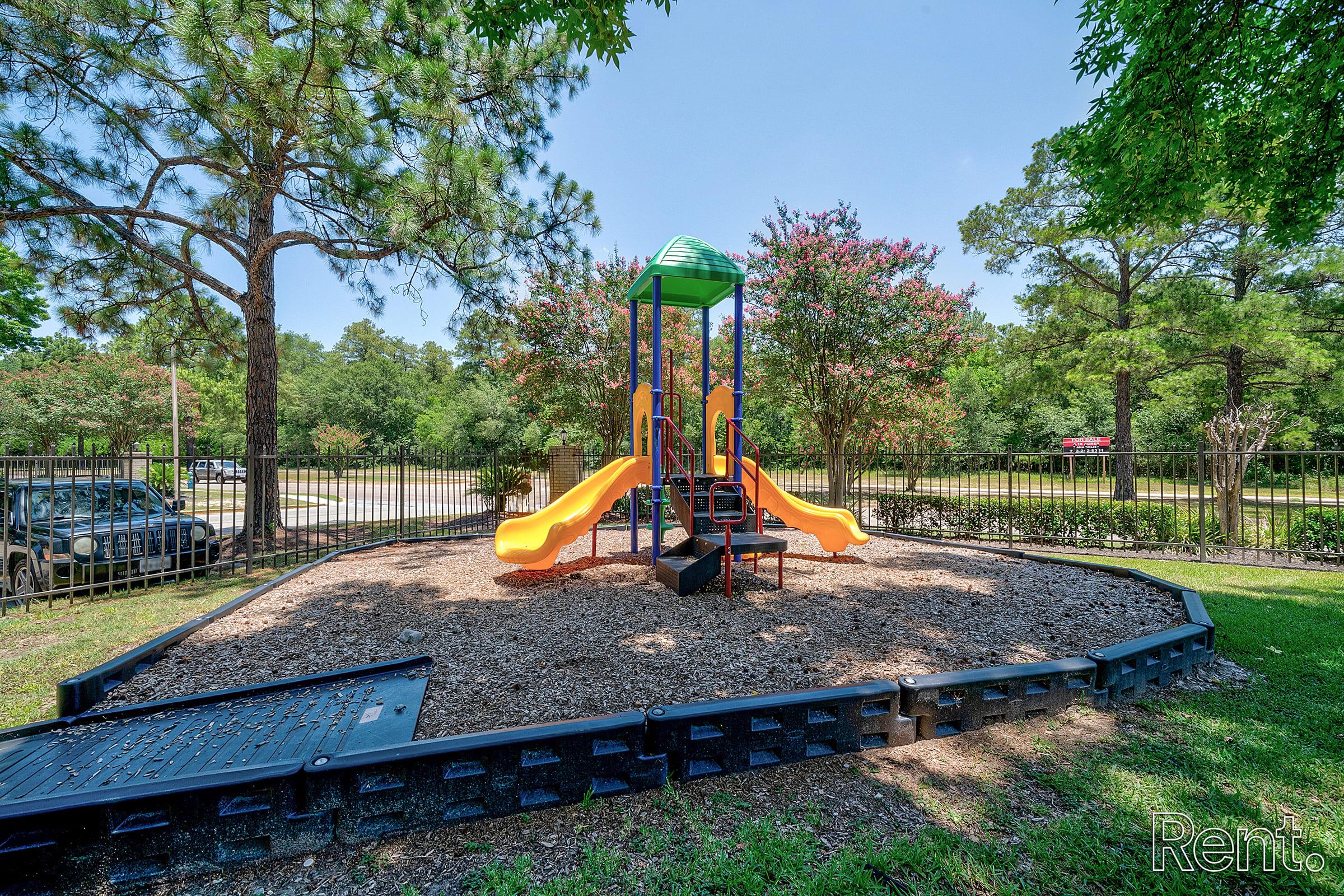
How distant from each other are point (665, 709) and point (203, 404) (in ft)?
144

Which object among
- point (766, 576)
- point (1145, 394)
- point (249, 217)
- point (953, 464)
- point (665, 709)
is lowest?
point (766, 576)

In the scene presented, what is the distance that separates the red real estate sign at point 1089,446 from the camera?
8.24m

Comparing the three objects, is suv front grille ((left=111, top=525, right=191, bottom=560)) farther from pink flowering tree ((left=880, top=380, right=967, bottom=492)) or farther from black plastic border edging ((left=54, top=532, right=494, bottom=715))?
pink flowering tree ((left=880, top=380, right=967, bottom=492))

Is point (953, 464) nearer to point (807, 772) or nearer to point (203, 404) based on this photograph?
point (807, 772)

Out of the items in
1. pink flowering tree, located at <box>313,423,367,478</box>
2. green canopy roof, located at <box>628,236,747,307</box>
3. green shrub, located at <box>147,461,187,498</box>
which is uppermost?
green canopy roof, located at <box>628,236,747,307</box>

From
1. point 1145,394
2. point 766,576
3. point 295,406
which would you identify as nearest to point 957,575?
point 766,576

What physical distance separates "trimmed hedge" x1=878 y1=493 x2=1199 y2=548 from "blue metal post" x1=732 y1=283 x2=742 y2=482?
5734mm

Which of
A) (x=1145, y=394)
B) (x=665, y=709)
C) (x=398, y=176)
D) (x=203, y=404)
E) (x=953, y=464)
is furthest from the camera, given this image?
(x=203, y=404)

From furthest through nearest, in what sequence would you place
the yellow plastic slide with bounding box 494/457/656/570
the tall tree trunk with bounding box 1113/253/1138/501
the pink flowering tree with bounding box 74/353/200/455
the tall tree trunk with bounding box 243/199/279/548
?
the pink flowering tree with bounding box 74/353/200/455
the tall tree trunk with bounding box 1113/253/1138/501
the tall tree trunk with bounding box 243/199/279/548
the yellow plastic slide with bounding box 494/457/656/570

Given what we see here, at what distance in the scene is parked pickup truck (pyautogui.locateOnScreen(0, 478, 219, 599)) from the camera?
5457 millimetres

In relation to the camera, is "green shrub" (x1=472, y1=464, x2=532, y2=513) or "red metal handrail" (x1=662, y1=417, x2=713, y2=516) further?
"green shrub" (x1=472, y1=464, x2=532, y2=513)

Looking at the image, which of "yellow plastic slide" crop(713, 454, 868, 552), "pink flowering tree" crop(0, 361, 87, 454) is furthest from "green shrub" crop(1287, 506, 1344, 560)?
"pink flowering tree" crop(0, 361, 87, 454)

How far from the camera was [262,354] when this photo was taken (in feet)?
31.8

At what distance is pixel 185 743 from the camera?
98.0 inches
